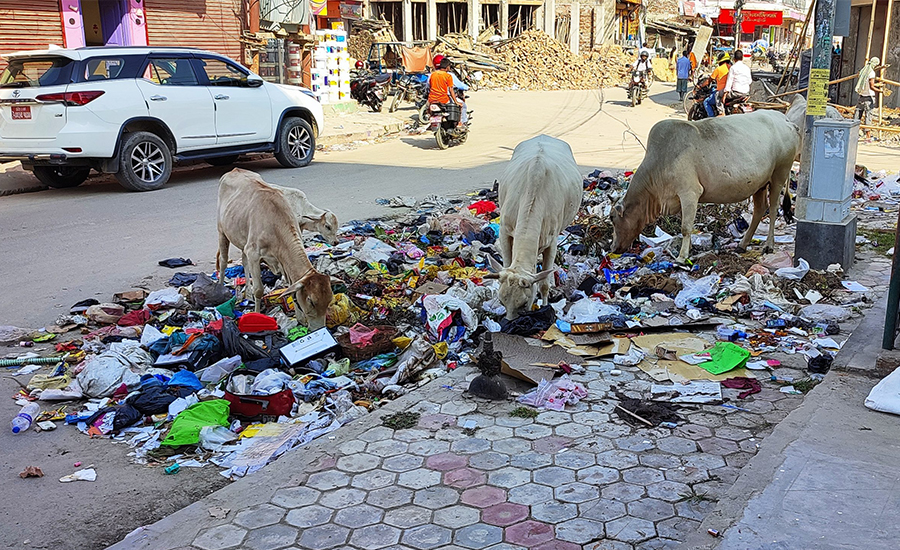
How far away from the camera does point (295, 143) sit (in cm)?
1508

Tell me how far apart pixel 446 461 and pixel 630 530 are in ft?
3.88

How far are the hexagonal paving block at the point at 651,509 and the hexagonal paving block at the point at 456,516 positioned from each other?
782mm

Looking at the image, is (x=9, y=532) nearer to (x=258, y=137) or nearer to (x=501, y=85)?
(x=258, y=137)

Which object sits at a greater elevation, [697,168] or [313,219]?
[697,168]

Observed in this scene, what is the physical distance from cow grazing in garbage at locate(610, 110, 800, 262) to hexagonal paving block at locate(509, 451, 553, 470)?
15.1 feet

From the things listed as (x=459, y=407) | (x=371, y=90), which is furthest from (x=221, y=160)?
(x=459, y=407)

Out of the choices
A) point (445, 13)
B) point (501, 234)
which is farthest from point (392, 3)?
point (501, 234)

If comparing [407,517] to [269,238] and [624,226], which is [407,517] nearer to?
[269,238]

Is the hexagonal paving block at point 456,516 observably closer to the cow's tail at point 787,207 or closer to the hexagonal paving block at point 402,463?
A: the hexagonal paving block at point 402,463

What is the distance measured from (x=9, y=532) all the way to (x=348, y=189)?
924cm

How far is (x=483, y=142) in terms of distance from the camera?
19.0 metres

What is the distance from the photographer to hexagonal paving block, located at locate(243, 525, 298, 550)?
12.5 feet

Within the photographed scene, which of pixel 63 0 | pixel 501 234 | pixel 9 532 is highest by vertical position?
pixel 63 0

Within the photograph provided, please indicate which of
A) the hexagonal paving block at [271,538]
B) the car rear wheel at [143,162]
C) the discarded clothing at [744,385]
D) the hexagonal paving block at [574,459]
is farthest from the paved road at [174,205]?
the discarded clothing at [744,385]
